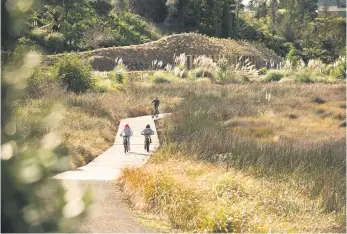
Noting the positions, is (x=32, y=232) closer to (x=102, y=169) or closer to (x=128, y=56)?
(x=102, y=169)

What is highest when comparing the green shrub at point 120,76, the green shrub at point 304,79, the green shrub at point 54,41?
the green shrub at point 54,41

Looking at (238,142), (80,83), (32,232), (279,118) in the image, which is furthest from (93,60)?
(32,232)

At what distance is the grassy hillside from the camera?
3812cm

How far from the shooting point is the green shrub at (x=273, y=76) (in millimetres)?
38281

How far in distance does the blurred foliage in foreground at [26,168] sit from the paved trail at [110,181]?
3.9 inches

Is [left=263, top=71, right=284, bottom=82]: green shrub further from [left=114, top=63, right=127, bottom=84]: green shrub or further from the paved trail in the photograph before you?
the paved trail

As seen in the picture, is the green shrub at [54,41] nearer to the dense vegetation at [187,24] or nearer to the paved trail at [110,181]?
the dense vegetation at [187,24]

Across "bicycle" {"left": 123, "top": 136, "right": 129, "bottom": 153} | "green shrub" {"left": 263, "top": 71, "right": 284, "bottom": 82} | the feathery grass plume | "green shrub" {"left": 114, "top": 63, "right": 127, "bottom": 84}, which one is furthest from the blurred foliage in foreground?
"green shrub" {"left": 263, "top": 71, "right": 284, "bottom": 82}

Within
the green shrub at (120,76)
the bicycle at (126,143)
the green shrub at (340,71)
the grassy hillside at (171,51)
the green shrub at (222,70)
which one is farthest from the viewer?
the green shrub at (340,71)

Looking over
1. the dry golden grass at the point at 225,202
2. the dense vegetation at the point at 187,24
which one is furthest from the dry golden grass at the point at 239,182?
the dense vegetation at the point at 187,24

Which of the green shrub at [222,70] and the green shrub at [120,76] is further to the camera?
the green shrub at [222,70]

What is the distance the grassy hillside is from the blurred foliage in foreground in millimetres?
33678

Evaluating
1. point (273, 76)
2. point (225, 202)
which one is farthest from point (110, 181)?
point (273, 76)

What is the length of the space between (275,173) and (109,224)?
364 cm
